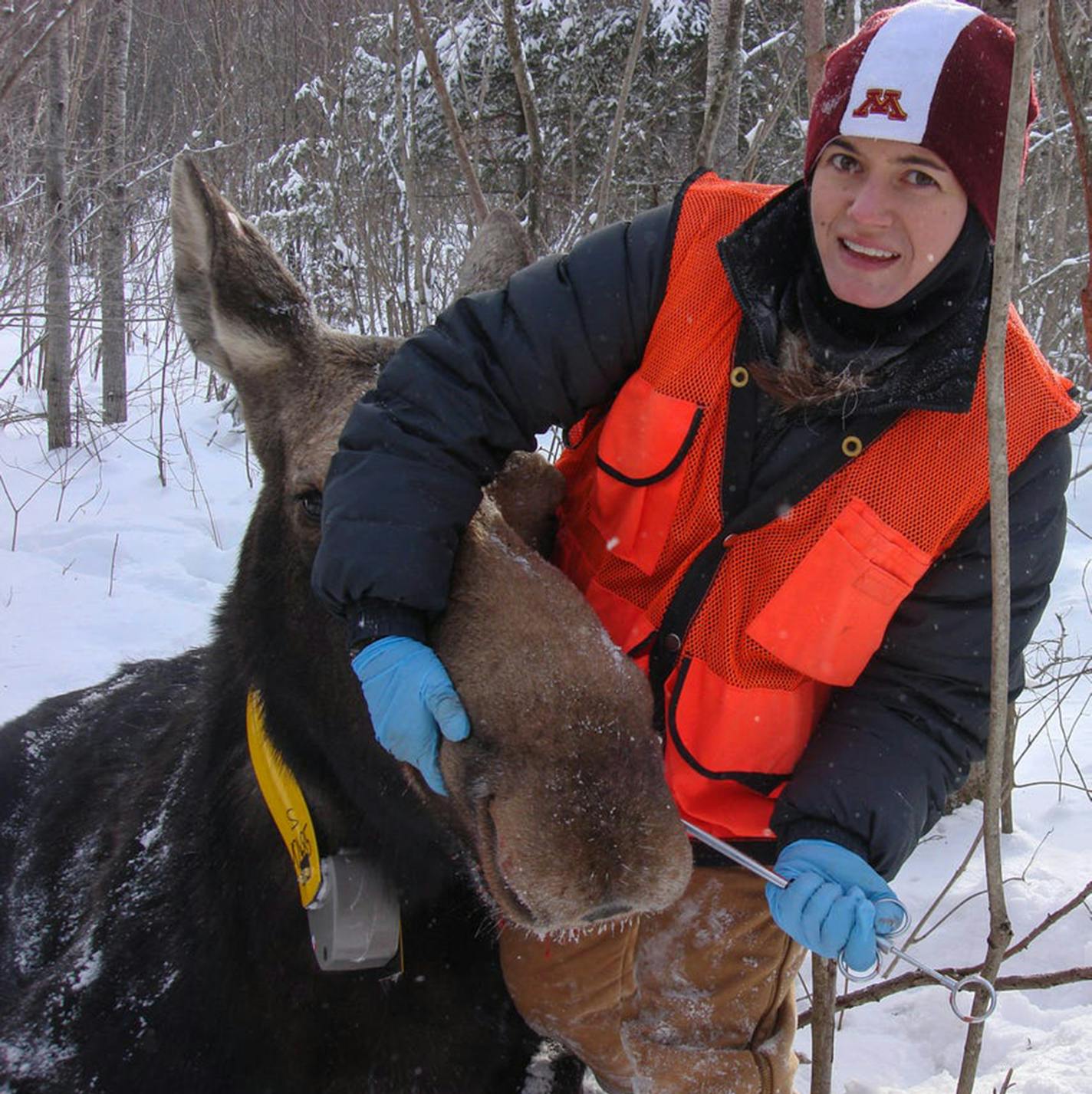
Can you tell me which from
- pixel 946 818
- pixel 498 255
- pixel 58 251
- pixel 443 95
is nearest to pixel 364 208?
pixel 58 251

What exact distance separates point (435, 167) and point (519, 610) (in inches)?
416

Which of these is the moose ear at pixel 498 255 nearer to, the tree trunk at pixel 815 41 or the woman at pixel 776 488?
the woman at pixel 776 488

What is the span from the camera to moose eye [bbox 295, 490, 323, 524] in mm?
2219

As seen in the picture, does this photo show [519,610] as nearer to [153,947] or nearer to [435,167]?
[153,947]

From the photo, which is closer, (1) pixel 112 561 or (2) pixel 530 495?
(2) pixel 530 495

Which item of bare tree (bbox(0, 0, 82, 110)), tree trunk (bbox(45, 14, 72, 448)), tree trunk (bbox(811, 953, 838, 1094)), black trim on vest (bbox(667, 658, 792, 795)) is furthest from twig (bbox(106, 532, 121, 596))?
tree trunk (bbox(811, 953, 838, 1094))

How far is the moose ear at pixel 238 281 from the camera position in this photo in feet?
8.09

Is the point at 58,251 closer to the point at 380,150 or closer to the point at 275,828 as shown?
the point at 380,150

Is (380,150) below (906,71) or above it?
above

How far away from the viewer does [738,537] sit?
225 centimetres

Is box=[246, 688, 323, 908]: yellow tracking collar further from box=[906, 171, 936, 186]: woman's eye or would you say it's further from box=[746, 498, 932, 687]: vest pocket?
box=[906, 171, 936, 186]: woman's eye

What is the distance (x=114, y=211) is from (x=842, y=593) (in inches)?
405

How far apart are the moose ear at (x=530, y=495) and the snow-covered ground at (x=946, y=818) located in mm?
2251

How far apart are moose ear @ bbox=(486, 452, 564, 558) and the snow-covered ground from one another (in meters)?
2.25
